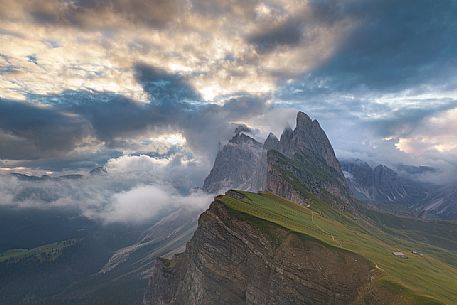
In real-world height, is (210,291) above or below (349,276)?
below

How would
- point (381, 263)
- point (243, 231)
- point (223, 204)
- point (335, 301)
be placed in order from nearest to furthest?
point (335, 301) < point (381, 263) < point (243, 231) < point (223, 204)

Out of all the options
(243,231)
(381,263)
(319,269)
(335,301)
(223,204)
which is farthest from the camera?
(223,204)

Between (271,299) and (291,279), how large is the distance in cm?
1178

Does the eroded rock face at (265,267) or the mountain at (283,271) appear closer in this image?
the mountain at (283,271)

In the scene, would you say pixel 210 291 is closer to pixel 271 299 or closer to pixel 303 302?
pixel 271 299

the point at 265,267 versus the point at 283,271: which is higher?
the point at 283,271

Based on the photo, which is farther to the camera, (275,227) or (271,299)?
(275,227)

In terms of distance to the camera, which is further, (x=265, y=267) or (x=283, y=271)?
(x=265, y=267)

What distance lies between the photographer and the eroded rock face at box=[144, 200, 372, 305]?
145125mm

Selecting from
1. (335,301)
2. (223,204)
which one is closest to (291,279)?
(335,301)

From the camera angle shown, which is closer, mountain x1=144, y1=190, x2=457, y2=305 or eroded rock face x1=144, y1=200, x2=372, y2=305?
mountain x1=144, y1=190, x2=457, y2=305

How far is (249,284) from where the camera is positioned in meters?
166

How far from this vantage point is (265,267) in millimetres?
162125

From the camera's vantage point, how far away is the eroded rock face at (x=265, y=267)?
145 m
